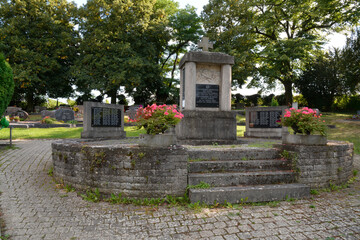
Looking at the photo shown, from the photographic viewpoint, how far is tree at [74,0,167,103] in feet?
78.6

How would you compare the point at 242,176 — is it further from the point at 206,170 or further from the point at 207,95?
the point at 207,95

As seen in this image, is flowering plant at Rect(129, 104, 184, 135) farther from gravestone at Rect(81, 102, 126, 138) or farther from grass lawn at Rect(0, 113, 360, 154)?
grass lawn at Rect(0, 113, 360, 154)

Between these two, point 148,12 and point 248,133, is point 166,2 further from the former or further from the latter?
point 248,133

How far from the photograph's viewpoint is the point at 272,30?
26094 mm

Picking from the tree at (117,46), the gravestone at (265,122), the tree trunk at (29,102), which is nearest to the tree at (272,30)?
the tree at (117,46)

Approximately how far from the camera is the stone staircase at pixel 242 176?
4.05 meters

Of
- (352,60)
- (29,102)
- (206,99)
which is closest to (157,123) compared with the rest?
(206,99)

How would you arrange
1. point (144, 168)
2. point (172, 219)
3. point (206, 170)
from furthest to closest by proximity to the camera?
1. point (206, 170)
2. point (144, 168)
3. point (172, 219)

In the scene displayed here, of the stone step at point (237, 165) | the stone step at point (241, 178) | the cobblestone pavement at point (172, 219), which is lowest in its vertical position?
the cobblestone pavement at point (172, 219)

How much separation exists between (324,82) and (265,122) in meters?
22.1

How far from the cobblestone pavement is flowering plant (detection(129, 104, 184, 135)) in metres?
1.54

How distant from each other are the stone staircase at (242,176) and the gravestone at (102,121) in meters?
5.27

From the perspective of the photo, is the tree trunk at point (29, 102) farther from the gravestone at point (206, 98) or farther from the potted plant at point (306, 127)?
the potted plant at point (306, 127)

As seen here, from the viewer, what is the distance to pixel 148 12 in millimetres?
26656
